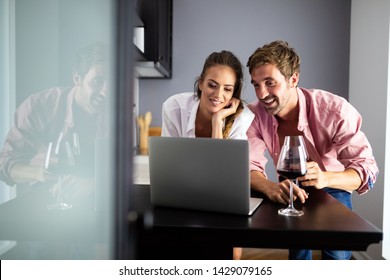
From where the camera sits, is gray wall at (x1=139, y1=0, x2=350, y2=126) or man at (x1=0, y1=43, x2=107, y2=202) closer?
man at (x1=0, y1=43, x2=107, y2=202)

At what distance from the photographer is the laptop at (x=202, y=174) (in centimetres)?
59

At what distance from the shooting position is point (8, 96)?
45 cm

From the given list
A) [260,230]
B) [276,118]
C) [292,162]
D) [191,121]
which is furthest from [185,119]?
[260,230]

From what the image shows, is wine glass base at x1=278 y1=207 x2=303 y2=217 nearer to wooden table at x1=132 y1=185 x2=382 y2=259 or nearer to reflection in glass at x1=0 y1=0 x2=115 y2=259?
wooden table at x1=132 y1=185 x2=382 y2=259

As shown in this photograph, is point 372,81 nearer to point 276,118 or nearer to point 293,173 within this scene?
point 276,118

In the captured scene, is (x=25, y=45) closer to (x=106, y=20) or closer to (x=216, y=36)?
(x=106, y=20)

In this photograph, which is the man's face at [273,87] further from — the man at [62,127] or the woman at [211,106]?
the man at [62,127]

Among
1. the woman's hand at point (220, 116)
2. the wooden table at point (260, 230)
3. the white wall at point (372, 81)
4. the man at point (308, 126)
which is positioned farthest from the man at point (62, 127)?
the white wall at point (372, 81)

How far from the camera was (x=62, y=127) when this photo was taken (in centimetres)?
43

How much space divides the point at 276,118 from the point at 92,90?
2.91 feet

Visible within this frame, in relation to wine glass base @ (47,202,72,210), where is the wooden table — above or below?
below

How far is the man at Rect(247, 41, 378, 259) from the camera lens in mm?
1035

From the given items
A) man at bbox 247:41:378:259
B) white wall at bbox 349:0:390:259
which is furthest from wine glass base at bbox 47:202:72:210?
white wall at bbox 349:0:390:259
